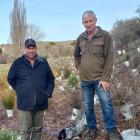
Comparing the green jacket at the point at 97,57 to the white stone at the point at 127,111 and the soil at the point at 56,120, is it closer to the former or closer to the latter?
the soil at the point at 56,120

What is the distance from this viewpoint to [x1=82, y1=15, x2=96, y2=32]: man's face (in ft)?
22.0

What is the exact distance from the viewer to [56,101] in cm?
1098

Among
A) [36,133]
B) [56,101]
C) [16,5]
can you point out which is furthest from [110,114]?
[16,5]

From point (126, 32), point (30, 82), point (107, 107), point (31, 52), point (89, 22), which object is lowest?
point (107, 107)

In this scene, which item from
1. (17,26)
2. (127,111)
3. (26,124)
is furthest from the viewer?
(17,26)

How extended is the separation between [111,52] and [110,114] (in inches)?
36.6

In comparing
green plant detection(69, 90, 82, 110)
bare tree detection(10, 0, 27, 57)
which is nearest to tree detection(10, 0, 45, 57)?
bare tree detection(10, 0, 27, 57)

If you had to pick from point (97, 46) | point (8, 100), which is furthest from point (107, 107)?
point (8, 100)

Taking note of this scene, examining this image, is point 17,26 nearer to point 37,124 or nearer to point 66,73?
point 66,73

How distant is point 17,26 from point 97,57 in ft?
77.6

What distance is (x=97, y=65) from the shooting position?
6.85 m

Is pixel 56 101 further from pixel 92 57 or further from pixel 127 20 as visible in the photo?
pixel 127 20

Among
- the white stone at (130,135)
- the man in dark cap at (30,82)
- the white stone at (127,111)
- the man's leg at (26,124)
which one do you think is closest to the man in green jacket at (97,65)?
the white stone at (130,135)

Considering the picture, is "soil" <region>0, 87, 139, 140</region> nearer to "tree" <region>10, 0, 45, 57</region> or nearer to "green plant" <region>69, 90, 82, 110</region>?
"green plant" <region>69, 90, 82, 110</region>
